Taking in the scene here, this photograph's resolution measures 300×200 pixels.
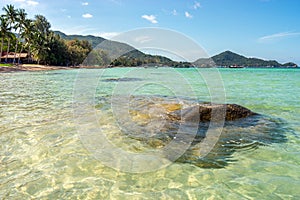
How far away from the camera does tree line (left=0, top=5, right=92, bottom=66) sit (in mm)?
53344

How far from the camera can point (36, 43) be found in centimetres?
6494

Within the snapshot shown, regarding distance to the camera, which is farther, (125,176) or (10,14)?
(10,14)

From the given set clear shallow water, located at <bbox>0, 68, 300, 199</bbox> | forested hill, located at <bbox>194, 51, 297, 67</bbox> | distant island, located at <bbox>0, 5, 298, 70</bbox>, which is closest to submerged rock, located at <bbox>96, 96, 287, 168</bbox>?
clear shallow water, located at <bbox>0, 68, 300, 199</bbox>

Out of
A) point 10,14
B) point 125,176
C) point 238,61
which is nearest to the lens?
point 125,176

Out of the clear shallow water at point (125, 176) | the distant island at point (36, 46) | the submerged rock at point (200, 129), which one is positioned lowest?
the clear shallow water at point (125, 176)

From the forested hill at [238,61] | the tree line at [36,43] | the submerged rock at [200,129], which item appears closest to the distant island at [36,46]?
the tree line at [36,43]

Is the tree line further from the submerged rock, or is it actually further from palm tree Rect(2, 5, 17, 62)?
the submerged rock

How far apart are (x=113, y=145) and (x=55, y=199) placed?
234 cm

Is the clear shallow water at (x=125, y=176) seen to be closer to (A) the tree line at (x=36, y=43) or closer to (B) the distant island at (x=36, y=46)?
(B) the distant island at (x=36, y=46)

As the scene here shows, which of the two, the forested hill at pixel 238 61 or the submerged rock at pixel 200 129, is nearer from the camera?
the submerged rock at pixel 200 129

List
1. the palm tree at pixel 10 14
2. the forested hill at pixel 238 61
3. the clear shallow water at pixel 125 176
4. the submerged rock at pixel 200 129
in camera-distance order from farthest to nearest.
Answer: the forested hill at pixel 238 61 < the palm tree at pixel 10 14 < the submerged rock at pixel 200 129 < the clear shallow water at pixel 125 176

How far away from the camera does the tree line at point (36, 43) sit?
175 feet

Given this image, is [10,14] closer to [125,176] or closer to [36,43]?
[36,43]

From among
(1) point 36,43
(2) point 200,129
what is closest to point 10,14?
(1) point 36,43
